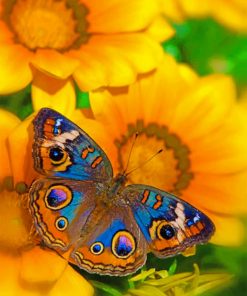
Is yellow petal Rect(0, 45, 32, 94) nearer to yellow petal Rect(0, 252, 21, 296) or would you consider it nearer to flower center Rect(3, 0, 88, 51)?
flower center Rect(3, 0, 88, 51)

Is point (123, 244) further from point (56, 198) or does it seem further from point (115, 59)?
point (115, 59)

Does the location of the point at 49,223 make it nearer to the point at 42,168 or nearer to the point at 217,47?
the point at 42,168

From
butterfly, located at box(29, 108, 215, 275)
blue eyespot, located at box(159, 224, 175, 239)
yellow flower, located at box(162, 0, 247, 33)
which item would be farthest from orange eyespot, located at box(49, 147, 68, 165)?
yellow flower, located at box(162, 0, 247, 33)

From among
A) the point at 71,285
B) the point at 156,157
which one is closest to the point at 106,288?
the point at 71,285

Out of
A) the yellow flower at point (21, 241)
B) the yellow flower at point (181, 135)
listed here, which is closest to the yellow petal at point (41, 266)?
the yellow flower at point (21, 241)

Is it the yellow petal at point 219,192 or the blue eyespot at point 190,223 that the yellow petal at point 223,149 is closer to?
the yellow petal at point 219,192
